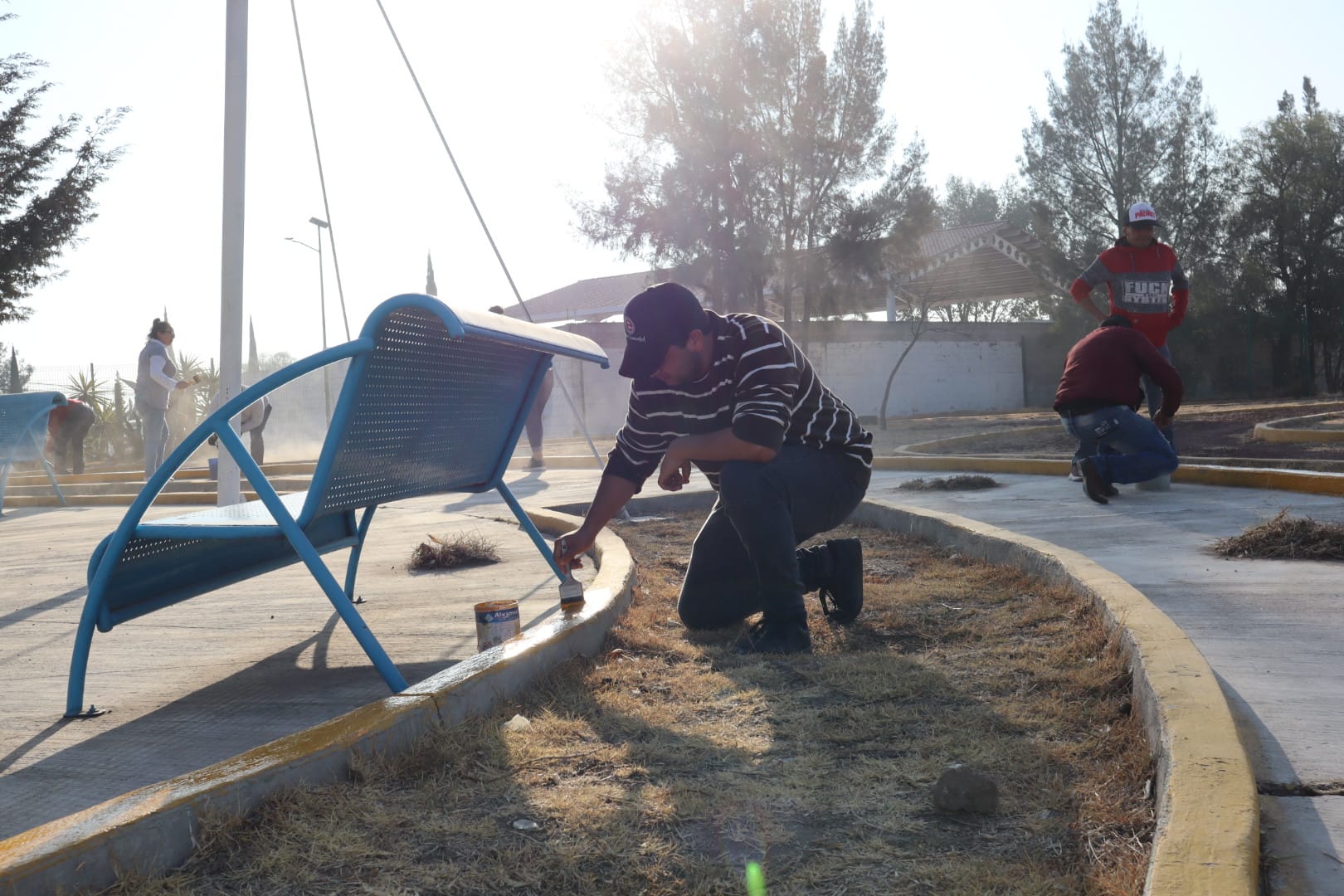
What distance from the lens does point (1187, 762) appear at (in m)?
1.95

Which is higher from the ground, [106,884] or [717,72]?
[717,72]

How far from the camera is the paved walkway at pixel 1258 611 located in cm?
188

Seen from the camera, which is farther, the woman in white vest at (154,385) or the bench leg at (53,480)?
the woman in white vest at (154,385)

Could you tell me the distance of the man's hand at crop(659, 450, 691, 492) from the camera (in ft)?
10.9

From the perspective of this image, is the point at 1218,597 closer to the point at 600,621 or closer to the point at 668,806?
the point at 600,621

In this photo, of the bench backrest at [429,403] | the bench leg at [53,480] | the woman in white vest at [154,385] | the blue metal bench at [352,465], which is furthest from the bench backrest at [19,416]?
the blue metal bench at [352,465]

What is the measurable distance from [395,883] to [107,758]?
41.5 inches

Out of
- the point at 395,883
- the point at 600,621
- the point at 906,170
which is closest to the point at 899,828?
the point at 395,883

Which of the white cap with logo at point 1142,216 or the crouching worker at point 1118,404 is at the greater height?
the white cap with logo at point 1142,216

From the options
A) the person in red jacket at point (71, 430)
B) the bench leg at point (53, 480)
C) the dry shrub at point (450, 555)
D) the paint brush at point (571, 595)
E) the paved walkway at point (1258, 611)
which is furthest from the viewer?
the person in red jacket at point (71, 430)

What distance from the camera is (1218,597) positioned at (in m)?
3.69

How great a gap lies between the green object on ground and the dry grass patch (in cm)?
2

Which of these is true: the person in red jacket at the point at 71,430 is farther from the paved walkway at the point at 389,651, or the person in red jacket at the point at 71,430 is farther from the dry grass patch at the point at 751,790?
the dry grass patch at the point at 751,790

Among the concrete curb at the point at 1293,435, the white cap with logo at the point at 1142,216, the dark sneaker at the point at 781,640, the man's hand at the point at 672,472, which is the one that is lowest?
the dark sneaker at the point at 781,640
